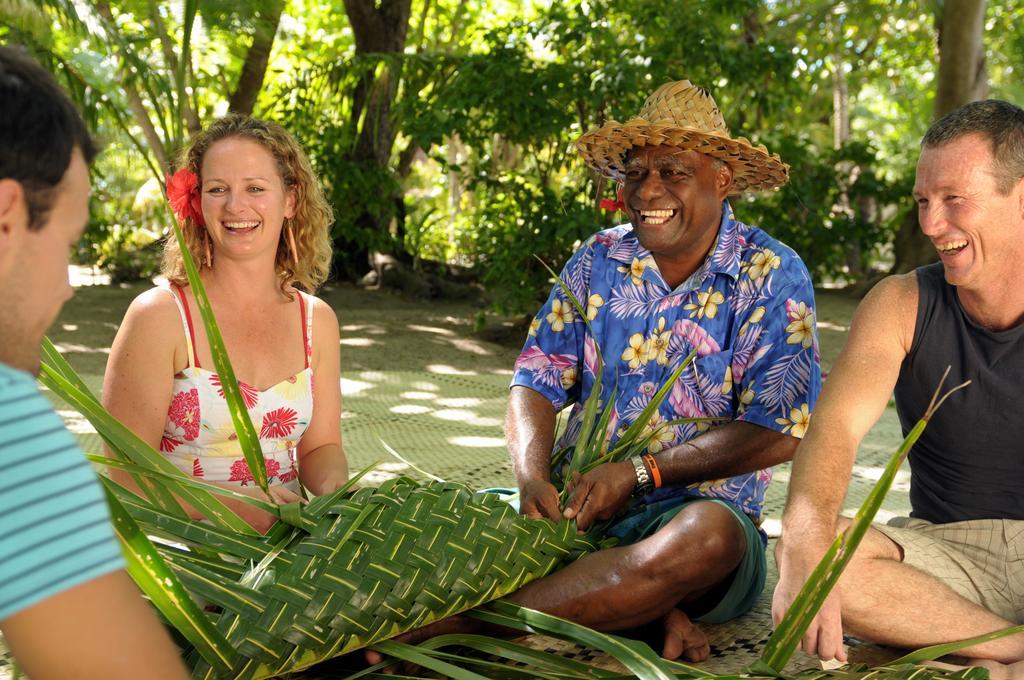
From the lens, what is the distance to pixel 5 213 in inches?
37.3

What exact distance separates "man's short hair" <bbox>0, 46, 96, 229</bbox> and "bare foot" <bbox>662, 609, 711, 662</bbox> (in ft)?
5.32

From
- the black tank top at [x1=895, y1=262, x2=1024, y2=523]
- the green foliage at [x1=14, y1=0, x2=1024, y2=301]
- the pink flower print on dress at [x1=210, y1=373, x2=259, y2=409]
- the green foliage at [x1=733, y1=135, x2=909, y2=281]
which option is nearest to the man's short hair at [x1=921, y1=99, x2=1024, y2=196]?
the black tank top at [x1=895, y1=262, x2=1024, y2=523]

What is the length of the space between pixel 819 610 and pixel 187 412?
4.51 ft

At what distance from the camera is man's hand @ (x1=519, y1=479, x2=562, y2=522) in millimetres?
2314

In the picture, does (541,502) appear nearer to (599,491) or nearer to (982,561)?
(599,491)

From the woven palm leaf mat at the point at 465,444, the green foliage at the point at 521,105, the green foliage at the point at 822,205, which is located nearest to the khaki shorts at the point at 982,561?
the woven palm leaf mat at the point at 465,444

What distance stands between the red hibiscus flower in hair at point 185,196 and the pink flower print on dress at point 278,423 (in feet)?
1.53

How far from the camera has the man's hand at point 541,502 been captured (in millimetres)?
2314

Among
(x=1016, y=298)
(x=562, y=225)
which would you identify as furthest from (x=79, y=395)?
(x=562, y=225)

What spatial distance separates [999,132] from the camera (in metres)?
2.08

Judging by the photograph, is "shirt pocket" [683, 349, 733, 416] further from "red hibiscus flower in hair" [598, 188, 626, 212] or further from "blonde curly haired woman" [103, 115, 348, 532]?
"blonde curly haired woman" [103, 115, 348, 532]

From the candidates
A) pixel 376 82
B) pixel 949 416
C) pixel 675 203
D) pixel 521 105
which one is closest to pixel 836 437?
pixel 949 416

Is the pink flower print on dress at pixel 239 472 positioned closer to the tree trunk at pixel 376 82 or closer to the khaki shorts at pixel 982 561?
the khaki shorts at pixel 982 561

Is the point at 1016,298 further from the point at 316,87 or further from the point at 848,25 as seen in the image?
the point at 848,25
